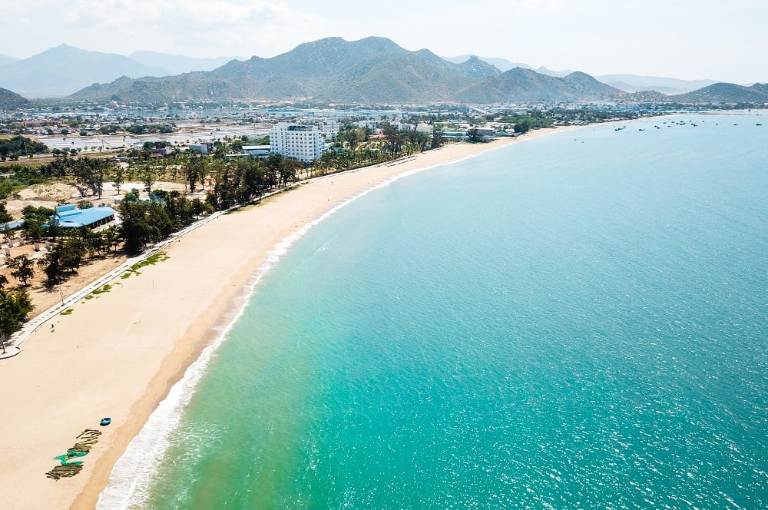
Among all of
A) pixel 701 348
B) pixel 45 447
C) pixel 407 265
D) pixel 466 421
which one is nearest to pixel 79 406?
pixel 45 447

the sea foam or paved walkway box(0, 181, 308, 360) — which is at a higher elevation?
paved walkway box(0, 181, 308, 360)

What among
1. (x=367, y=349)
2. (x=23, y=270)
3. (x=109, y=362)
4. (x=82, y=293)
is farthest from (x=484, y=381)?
(x=23, y=270)

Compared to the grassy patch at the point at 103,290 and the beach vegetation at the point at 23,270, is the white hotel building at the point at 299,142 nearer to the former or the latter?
the beach vegetation at the point at 23,270

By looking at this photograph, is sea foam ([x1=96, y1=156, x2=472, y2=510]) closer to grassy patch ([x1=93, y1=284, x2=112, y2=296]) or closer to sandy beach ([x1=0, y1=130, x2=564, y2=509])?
sandy beach ([x1=0, y1=130, x2=564, y2=509])

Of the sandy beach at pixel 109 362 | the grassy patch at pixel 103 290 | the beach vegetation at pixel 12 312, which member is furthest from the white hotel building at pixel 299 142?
the beach vegetation at pixel 12 312

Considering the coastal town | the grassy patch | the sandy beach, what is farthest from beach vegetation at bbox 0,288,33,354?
the grassy patch
